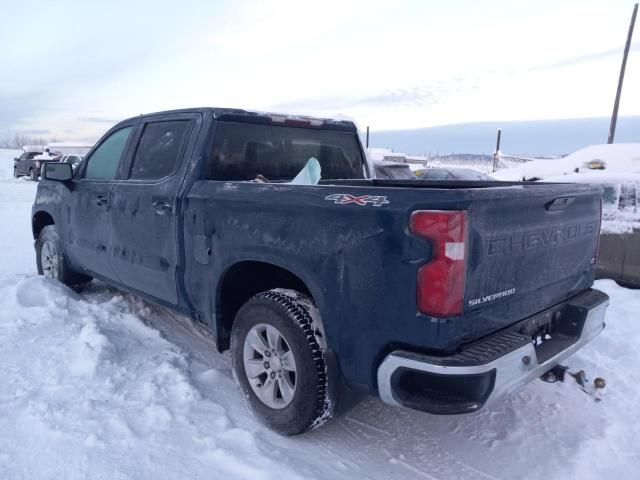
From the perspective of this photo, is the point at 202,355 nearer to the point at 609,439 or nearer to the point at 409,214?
the point at 409,214

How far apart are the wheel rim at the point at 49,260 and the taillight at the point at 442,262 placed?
443 centimetres

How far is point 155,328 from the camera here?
179 inches

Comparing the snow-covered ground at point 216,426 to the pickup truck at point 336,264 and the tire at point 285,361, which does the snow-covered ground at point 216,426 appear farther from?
the pickup truck at point 336,264

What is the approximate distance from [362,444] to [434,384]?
0.82m

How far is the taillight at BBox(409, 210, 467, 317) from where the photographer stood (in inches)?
87.6

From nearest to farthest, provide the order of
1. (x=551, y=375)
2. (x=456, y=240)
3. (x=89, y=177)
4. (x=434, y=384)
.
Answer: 1. (x=456, y=240)
2. (x=434, y=384)
3. (x=551, y=375)
4. (x=89, y=177)

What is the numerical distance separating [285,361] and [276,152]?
1.67 metres

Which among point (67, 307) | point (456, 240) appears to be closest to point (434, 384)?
point (456, 240)

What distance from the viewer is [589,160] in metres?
19.5

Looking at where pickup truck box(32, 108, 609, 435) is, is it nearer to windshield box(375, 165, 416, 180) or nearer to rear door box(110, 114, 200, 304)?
rear door box(110, 114, 200, 304)

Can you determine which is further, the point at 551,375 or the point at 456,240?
the point at 551,375

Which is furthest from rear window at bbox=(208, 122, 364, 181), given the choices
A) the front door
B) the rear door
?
the front door

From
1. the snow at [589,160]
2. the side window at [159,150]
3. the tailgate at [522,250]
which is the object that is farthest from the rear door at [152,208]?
the snow at [589,160]

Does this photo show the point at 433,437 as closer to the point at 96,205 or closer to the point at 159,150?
the point at 159,150
